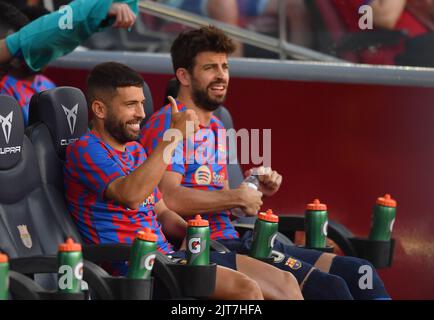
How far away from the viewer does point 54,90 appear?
5.35 m

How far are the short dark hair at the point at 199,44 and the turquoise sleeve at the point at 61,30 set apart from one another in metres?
0.52

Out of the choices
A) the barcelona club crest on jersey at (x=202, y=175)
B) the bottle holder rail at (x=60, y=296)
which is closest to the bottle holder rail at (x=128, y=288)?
the bottle holder rail at (x=60, y=296)

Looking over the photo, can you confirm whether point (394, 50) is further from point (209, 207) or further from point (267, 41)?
point (209, 207)

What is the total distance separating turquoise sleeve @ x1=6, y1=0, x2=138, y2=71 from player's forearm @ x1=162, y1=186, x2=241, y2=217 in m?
0.79

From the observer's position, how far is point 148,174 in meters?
4.87

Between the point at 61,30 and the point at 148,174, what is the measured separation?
33.4 inches

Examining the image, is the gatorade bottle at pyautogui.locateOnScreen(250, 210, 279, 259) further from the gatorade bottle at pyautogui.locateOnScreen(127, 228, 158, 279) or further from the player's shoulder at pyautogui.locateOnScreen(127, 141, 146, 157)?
the gatorade bottle at pyautogui.locateOnScreen(127, 228, 158, 279)

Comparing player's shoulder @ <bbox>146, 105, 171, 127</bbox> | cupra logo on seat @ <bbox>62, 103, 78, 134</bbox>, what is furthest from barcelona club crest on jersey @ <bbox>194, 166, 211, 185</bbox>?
cupra logo on seat @ <bbox>62, 103, 78, 134</bbox>

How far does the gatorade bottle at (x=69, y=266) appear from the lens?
4.25 meters

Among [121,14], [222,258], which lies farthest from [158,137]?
[222,258]

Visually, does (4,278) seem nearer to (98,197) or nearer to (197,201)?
(98,197)
